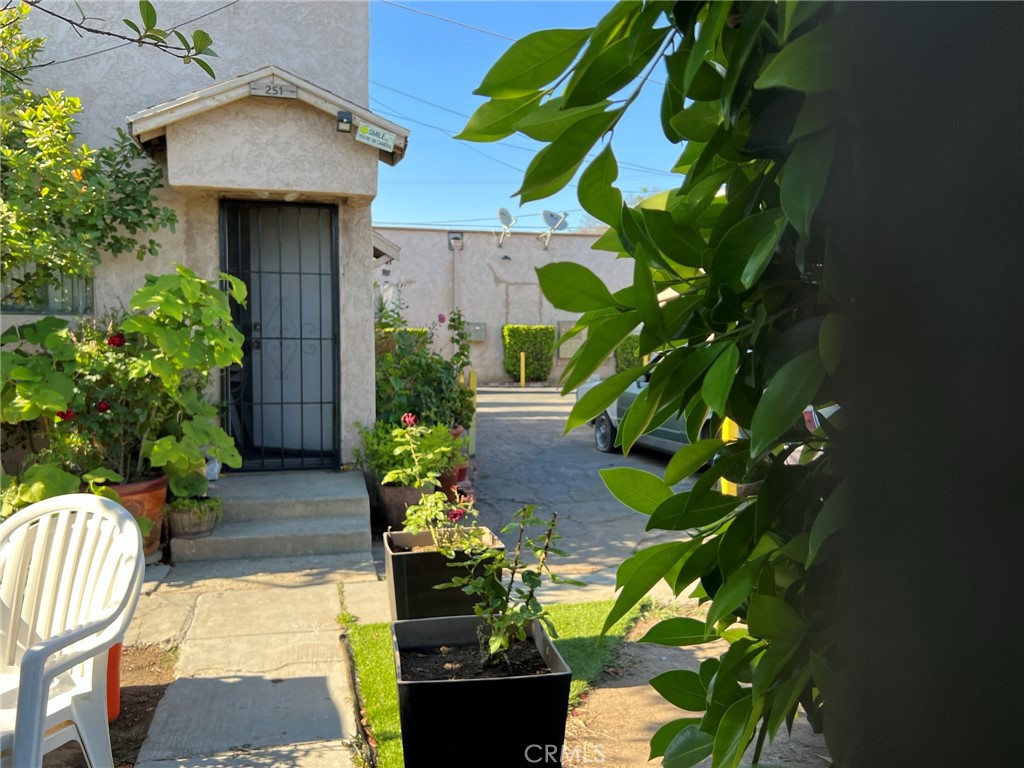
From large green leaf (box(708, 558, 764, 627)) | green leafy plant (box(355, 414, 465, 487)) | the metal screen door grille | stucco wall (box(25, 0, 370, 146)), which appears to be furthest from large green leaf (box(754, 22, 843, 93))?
stucco wall (box(25, 0, 370, 146))

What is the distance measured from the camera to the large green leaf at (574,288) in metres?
0.63

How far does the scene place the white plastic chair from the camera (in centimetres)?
231

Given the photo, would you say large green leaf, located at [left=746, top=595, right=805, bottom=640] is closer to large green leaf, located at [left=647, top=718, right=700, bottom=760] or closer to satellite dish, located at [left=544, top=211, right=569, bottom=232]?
large green leaf, located at [left=647, top=718, right=700, bottom=760]

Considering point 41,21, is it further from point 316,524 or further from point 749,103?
point 749,103

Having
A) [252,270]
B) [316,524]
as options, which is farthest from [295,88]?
[316,524]

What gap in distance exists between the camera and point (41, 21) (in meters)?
6.80

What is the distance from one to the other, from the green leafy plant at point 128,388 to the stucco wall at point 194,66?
92.6 inches

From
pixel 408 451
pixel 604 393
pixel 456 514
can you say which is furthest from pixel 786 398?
pixel 408 451

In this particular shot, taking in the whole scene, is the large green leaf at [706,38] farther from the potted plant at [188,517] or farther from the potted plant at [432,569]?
the potted plant at [188,517]

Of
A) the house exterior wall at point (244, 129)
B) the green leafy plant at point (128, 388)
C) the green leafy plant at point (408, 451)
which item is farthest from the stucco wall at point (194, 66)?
the green leafy plant at point (408, 451)

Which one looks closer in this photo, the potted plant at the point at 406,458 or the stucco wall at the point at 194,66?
the potted plant at the point at 406,458

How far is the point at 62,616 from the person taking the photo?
3.02 m

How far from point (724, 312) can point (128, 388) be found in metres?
5.83

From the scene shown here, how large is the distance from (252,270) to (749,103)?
7.53 m
